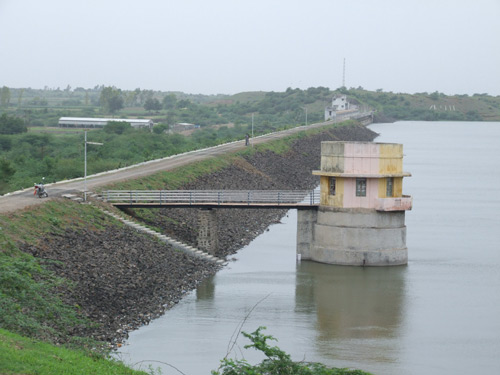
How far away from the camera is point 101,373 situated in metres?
20.5

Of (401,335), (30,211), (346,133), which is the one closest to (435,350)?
(401,335)

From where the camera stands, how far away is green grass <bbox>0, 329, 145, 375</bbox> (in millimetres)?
19734

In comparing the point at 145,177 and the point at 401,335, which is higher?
the point at 145,177

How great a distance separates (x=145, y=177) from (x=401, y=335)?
28.6 metres

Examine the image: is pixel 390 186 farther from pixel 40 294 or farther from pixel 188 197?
pixel 40 294

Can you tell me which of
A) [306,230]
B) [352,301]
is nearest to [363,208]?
[306,230]

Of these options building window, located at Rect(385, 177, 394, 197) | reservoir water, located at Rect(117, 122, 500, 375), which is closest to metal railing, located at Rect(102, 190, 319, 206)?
reservoir water, located at Rect(117, 122, 500, 375)

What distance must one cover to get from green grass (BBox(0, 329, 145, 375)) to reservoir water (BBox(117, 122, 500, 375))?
4.14 m

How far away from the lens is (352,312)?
35.8 metres

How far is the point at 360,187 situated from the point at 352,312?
928 centimetres

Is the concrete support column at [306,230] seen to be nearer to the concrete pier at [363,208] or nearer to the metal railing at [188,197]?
the concrete pier at [363,208]

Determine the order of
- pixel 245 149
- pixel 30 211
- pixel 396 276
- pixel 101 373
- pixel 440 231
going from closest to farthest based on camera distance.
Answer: pixel 101 373 < pixel 30 211 < pixel 396 276 < pixel 440 231 < pixel 245 149

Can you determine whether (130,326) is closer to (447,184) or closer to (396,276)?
(396,276)

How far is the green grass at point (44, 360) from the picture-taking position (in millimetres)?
19734
